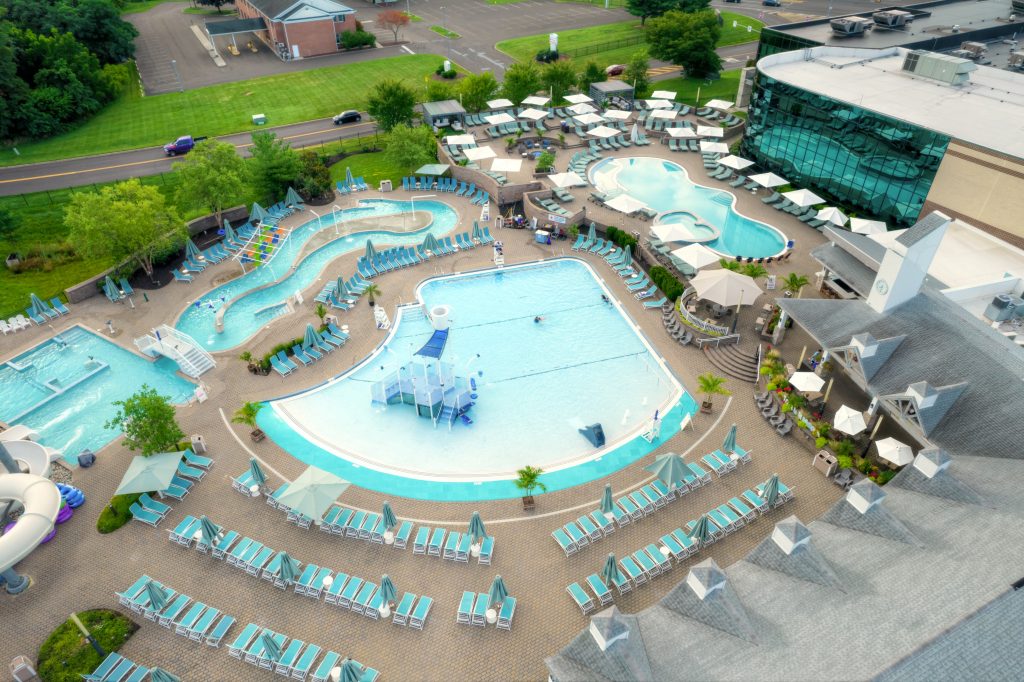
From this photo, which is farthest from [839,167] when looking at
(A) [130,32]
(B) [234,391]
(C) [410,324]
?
(A) [130,32]

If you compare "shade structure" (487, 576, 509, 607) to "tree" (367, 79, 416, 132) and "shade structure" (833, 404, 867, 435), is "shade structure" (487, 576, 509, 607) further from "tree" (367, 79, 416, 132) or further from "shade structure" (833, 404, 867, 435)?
"tree" (367, 79, 416, 132)

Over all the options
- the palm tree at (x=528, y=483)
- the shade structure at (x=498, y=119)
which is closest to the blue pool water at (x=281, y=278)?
the shade structure at (x=498, y=119)

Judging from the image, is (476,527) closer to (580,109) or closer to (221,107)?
(580,109)

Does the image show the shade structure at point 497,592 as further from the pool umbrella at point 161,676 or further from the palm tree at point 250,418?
the palm tree at point 250,418

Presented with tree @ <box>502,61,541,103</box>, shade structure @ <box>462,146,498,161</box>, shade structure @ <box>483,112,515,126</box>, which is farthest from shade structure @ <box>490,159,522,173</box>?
tree @ <box>502,61,541,103</box>

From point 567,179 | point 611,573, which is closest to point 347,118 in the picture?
point 567,179

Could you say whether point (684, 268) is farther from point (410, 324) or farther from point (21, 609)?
point (21, 609)
